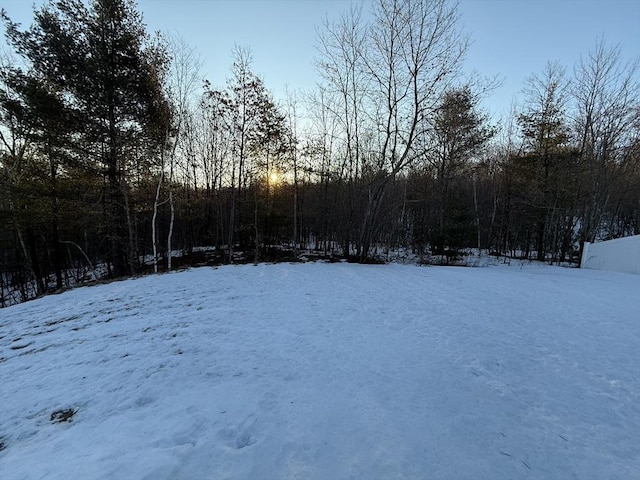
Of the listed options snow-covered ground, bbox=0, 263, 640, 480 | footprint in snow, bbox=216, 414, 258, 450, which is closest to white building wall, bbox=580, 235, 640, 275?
snow-covered ground, bbox=0, 263, 640, 480

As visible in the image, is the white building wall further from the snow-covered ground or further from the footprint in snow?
the footprint in snow

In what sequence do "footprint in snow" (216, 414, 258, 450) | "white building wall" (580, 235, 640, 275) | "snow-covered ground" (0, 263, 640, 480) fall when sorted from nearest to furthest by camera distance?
1. "snow-covered ground" (0, 263, 640, 480)
2. "footprint in snow" (216, 414, 258, 450)
3. "white building wall" (580, 235, 640, 275)

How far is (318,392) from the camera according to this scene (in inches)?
101

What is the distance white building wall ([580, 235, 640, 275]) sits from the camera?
34.6 feet

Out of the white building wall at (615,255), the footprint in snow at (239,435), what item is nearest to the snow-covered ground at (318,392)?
the footprint in snow at (239,435)

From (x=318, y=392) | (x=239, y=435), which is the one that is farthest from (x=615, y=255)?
(x=239, y=435)

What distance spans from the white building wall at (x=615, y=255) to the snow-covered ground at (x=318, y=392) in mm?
7792

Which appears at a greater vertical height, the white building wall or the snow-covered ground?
the white building wall

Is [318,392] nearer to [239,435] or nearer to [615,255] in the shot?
[239,435]

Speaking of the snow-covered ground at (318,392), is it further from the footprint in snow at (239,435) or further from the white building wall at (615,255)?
the white building wall at (615,255)

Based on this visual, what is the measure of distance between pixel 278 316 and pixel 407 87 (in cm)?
1123

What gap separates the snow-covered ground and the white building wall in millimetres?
7792

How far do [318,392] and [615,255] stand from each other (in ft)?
49.2

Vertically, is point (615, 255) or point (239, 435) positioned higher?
point (615, 255)
